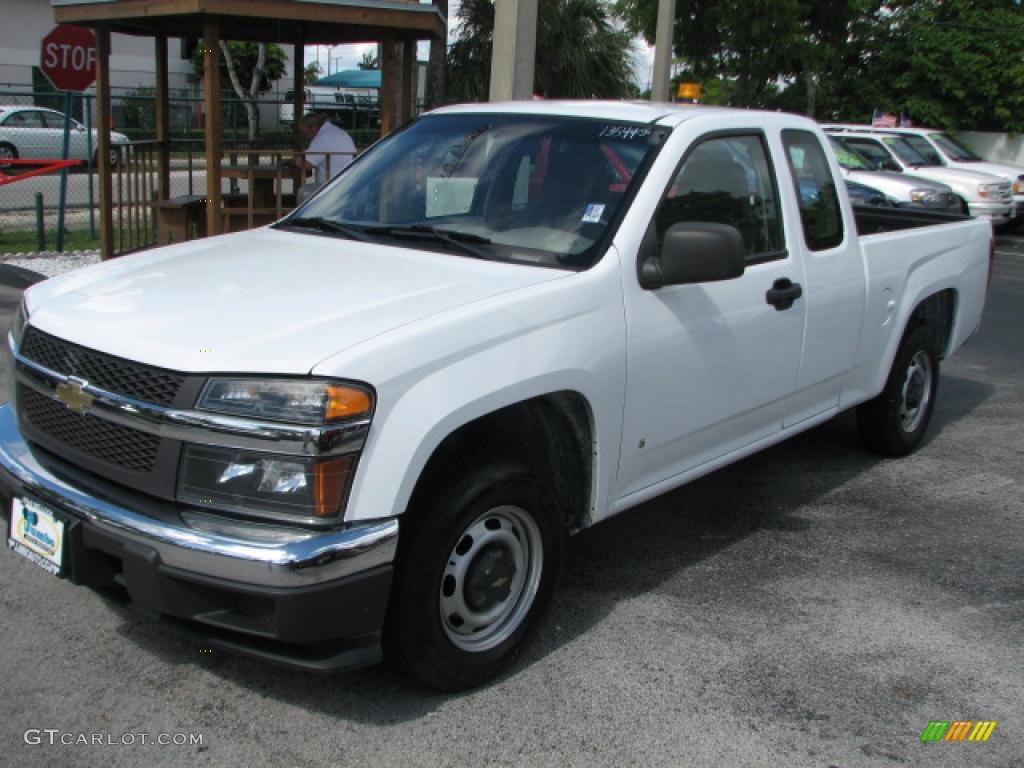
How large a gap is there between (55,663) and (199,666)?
18.5 inches

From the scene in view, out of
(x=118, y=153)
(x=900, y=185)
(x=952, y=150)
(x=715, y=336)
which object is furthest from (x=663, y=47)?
(x=715, y=336)

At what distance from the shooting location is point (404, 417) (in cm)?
317

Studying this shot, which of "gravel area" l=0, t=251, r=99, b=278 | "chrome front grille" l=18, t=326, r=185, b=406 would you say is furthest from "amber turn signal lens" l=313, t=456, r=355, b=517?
"gravel area" l=0, t=251, r=99, b=278

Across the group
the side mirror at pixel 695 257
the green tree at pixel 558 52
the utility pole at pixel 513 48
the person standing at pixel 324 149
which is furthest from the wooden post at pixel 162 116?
the green tree at pixel 558 52

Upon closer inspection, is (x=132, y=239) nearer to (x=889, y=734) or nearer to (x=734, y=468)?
(x=734, y=468)

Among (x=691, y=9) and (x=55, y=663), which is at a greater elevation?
(x=691, y=9)

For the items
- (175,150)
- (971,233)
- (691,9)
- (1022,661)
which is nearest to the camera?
(1022,661)

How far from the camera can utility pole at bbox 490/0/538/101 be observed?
829cm

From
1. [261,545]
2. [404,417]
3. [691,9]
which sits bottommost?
[261,545]

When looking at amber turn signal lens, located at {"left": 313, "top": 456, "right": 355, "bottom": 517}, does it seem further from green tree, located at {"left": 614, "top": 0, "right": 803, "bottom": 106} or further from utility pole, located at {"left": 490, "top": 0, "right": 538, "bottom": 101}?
green tree, located at {"left": 614, "top": 0, "right": 803, "bottom": 106}

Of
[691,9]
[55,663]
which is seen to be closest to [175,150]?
[691,9]

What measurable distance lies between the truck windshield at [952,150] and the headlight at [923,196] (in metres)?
3.94

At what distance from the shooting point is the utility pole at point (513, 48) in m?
8.29

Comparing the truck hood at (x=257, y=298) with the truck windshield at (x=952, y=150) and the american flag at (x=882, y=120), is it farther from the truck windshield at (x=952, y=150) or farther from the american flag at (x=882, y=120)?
the american flag at (x=882, y=120)
